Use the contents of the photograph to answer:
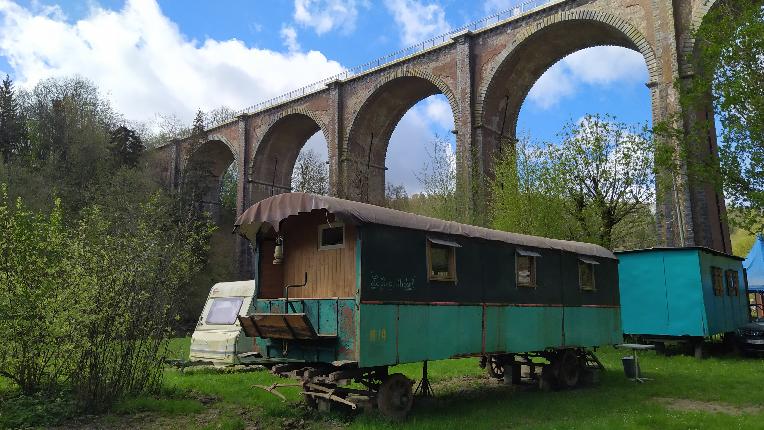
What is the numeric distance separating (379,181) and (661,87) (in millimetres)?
19918

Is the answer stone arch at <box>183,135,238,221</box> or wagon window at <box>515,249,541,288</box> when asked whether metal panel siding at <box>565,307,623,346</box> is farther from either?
stone arch at <box>183,135,238,221</box>

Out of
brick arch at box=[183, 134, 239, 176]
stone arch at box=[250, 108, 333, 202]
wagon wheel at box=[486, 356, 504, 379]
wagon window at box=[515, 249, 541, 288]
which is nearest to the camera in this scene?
wagon window at box=[515, 249, 541, 288]

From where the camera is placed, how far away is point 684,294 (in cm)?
1650

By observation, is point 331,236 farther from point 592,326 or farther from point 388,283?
point 592,326

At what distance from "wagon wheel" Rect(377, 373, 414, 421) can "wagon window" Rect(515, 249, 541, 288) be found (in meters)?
3.42

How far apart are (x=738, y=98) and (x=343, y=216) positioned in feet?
41.5

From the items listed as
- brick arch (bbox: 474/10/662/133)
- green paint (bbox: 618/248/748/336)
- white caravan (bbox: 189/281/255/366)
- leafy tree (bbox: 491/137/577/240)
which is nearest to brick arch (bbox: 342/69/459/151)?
brick arch (bbox: 474/10/662/133)

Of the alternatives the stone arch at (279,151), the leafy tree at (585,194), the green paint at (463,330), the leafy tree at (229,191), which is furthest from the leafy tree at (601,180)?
the leafy tree at (229,191)

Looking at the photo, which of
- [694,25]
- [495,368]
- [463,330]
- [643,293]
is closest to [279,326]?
[463,330]

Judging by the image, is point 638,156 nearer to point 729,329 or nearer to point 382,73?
point 729,329

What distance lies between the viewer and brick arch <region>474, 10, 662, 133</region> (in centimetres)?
2522

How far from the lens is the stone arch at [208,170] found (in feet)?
136

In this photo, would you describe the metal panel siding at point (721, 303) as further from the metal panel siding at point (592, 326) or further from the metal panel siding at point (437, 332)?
the metal panel siding at point (437, 332)

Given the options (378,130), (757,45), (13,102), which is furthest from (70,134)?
(757,45)
